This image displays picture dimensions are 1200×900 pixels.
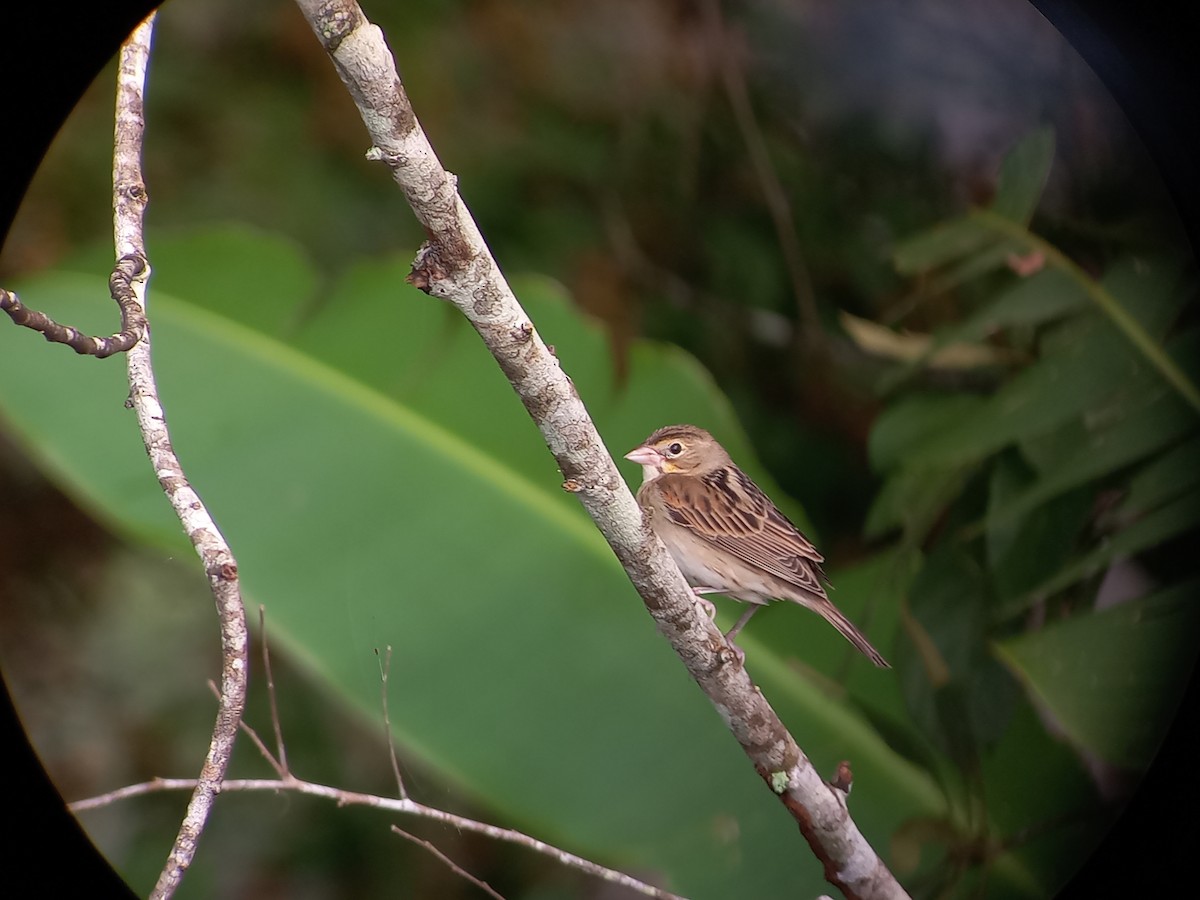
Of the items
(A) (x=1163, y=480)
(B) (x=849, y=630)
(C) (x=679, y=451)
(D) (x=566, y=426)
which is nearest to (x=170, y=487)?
(D) (x=566, y=426)

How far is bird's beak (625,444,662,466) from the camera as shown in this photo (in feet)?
3.17

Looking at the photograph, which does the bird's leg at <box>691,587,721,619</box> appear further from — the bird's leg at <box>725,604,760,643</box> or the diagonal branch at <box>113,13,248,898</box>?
the diagonal branch at <box>113,13,248,898</box>

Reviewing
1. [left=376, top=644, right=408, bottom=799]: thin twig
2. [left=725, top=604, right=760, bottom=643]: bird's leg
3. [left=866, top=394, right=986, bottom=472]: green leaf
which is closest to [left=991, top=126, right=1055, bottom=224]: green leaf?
[left=866, top=394, right=986, bottom=472]: green leaf

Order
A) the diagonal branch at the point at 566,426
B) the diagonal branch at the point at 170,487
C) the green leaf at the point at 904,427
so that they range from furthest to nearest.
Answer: the green leaf at the point at 904,427
the diagonal branch at the point at 170,487
the diagonal branch at the point at 566,426

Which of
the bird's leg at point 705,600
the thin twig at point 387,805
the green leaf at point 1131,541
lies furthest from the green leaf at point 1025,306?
the thin twig at point 387,805

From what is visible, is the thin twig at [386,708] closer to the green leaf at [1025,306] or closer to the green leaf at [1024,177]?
the green leaf at [1025,306]

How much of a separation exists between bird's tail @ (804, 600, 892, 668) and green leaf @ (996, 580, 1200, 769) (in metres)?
0.13

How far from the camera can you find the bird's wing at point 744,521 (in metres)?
0.98

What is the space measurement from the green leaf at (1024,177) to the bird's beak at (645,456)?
16.6 inches

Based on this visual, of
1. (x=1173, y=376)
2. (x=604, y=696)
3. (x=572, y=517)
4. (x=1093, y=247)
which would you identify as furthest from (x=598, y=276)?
(x=1173, y=376)

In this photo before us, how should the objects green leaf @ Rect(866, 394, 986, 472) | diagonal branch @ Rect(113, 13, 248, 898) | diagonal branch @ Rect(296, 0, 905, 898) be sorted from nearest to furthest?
diagonal branch @ Rect(296, 0, 905, 898), diagonal branch @ Rect(113, 13, 248, 898), green leaf @ Rect(866, 394, 986, 472)

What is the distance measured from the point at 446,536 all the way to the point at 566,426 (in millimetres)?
198

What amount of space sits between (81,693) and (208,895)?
0.23 m

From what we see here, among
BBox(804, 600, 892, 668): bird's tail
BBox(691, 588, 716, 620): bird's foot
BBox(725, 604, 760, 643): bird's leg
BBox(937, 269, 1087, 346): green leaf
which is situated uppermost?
BBox(937, 269, 1087, 346): green leaf
